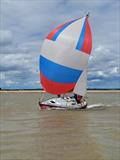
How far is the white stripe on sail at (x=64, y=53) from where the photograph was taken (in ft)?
87.2

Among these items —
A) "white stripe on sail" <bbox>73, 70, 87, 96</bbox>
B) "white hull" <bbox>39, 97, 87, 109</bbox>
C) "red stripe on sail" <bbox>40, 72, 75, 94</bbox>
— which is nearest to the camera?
"red stripe on sail" <bbox>40, 72, 75, 94</bbox>

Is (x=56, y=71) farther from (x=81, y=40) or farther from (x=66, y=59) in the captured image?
(x=81, y=40)

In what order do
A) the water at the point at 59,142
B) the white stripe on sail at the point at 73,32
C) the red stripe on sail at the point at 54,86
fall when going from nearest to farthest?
the water at the point at 59,142 < the red stripe on sail at the point at 54,86 < the white stripe on sail at the point at 73,32

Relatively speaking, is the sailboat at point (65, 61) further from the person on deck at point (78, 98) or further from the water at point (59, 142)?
the water at point (59, 142)

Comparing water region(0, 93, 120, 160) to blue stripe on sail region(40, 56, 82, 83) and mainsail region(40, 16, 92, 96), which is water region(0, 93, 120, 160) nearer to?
blue stripe on sail region(40, 56, 82, 83)

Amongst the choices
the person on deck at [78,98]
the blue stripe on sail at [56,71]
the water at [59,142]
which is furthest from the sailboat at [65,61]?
the water at [59,142]

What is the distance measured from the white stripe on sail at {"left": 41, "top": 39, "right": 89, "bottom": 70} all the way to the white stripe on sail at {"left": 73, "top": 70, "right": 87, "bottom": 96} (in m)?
0.98

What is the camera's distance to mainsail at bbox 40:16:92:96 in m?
26.6

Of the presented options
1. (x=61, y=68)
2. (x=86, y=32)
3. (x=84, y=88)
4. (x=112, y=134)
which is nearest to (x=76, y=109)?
(x=84, y=88)

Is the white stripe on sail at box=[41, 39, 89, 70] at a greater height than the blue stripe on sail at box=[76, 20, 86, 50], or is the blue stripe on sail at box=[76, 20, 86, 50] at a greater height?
the blue stripe on sail at box=[76, 20, 86, 50]

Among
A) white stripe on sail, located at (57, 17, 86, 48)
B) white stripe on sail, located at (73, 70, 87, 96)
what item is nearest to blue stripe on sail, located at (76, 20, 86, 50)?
white stripe on sail, located at (57, 17, 86, 48)

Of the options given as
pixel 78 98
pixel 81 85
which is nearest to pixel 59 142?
pixel 81 85

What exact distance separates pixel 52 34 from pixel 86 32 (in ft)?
8.69

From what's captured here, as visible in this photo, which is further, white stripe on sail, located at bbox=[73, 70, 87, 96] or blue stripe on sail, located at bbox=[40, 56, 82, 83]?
white stripe on sail, located at bbox=[73, 70, 87, 96]
